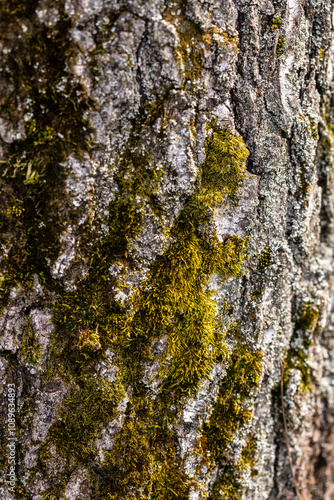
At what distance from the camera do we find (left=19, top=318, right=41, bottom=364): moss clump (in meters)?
1.44

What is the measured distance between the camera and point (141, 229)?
1444 mm

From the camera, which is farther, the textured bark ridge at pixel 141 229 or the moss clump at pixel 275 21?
the moss clump at pixel 275 21

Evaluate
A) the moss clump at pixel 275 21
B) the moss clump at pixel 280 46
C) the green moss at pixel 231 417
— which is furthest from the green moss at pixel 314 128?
the green moss at pixel 231 417

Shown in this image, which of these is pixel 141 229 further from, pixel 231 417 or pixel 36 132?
pixel 231 417

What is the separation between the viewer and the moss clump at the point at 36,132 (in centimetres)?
124

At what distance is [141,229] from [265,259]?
27.5 inches

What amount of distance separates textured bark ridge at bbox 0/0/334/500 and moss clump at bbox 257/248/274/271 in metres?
0.01

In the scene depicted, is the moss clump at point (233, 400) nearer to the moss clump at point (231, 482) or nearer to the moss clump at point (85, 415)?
the moss clump at point (231, 482)

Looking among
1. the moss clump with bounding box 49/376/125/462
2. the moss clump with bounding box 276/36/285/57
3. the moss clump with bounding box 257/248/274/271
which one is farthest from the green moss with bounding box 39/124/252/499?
the moss clump with bounding box 276/36/285/57

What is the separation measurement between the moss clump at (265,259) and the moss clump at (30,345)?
112cm

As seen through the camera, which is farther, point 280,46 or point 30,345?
point 280,46

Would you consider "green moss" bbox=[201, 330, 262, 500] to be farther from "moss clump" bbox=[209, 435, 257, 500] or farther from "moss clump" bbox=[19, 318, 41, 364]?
"moss clump" bbox=[19, 318, 41, 364]

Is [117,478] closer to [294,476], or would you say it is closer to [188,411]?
[188,411]

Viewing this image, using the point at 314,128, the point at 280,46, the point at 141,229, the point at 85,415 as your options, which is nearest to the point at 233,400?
the point at 85,415
